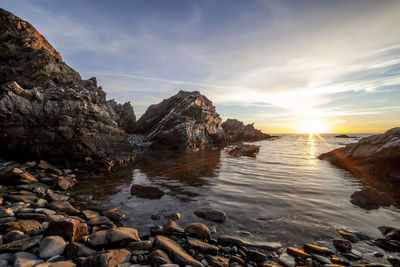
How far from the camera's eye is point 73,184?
416 inches

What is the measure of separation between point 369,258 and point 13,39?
34.1m

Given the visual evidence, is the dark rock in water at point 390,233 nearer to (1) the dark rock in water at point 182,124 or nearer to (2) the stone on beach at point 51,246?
(2) the stone on beach at point 51,246

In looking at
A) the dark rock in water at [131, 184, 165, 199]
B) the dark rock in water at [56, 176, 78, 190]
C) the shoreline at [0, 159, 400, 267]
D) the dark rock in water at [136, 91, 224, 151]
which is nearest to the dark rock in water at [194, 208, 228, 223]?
the shoreline at [0, 159, 400, 267]

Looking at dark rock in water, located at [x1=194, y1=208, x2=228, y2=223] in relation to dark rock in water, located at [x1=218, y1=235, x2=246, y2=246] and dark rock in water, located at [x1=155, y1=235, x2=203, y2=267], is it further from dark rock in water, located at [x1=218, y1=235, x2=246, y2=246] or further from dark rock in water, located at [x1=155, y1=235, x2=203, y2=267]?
dark rock in water, located at [x1=155, y1=235, x2=203, y2=267]

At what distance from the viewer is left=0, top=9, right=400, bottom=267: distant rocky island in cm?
417

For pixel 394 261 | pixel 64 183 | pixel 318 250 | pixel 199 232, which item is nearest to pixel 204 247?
pixel 199 232

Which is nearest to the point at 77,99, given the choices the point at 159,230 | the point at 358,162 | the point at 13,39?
the point at 13,39

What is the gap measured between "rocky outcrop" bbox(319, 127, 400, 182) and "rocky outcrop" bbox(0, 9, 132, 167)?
22.7m

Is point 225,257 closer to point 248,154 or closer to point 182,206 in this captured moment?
point 182,206

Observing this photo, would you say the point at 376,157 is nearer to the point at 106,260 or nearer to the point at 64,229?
the point at 106,260

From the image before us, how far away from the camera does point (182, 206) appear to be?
8062 mm

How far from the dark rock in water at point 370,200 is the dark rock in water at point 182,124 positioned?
27102 millimetres

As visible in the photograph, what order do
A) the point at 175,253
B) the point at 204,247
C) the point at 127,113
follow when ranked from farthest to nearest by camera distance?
the point at 127,113
the point at 204,247
the point at 175,253

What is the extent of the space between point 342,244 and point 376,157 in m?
14.7
